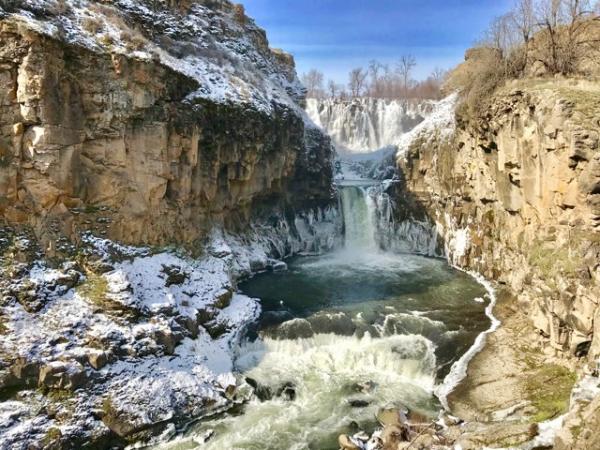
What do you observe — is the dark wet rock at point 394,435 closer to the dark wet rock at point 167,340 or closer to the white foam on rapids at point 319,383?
the white foam on rapids at point 319,383

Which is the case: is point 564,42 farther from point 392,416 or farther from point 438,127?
point 392,416

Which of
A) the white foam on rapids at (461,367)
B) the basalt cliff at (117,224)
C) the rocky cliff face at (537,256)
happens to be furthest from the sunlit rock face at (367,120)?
the white foam on rapids at (461,367)

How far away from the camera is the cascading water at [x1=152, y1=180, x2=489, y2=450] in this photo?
13.5 m

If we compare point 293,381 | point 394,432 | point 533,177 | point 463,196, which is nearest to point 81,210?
point 293,381

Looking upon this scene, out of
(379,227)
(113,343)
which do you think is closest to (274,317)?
(113,343)

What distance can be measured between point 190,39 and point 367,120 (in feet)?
93.7

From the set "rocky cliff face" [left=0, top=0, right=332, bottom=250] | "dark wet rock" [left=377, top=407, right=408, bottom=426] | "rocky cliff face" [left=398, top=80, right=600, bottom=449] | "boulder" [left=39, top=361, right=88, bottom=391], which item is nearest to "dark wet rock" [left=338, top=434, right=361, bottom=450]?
"dark wet rock" [left=377, top=407, right=408, bottom=426]

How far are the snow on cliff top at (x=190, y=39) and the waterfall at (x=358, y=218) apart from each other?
7.19 meters

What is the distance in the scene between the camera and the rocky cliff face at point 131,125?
16406 mm

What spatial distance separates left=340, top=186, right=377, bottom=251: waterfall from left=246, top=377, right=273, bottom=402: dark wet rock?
16.6m

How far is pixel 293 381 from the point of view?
15445mm

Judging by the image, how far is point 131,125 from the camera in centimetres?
1938

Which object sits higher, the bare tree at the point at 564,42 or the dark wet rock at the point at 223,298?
the bare tree at the point at 564,42

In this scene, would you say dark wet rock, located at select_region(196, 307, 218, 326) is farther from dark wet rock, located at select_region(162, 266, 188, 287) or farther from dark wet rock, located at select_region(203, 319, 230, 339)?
dark wet rock, located at select_region(162, 266, 188, 287)
